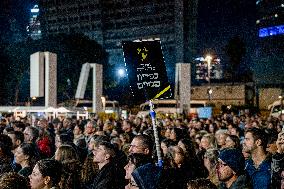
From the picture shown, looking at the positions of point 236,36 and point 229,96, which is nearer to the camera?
point 229,96

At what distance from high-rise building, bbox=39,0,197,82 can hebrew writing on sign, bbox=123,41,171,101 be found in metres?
86.8

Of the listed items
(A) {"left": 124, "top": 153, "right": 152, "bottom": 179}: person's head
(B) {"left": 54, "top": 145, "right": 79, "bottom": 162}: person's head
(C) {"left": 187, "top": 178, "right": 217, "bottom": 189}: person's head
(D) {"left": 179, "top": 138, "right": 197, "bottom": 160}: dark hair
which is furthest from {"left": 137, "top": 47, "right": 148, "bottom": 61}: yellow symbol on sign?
(C) {"left": 187, "top": 178, "right": 217, "bottom": 189}: person's head

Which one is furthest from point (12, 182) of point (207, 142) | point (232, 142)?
point (207, 142)

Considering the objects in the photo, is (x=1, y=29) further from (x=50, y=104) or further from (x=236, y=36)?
Result: (x=50, y=104)

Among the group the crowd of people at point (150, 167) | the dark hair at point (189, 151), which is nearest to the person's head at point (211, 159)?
the crowd of people at point (150, 167)

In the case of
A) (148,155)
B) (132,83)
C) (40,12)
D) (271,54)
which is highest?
(40,12)

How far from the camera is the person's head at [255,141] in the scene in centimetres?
644

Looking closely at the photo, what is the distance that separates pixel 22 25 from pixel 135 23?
24.6 meters

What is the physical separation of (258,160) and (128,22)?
98390mm

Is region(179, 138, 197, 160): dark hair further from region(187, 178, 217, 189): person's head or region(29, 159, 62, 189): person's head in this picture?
region(187, 178, 217, 189): person's head

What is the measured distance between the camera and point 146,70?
6.63m

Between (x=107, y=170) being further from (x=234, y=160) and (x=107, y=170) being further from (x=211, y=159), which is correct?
(x=211, y=159)

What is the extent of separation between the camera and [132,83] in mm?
6609

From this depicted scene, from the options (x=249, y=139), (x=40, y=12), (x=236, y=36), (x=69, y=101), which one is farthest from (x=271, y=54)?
(x=249, y=139)
